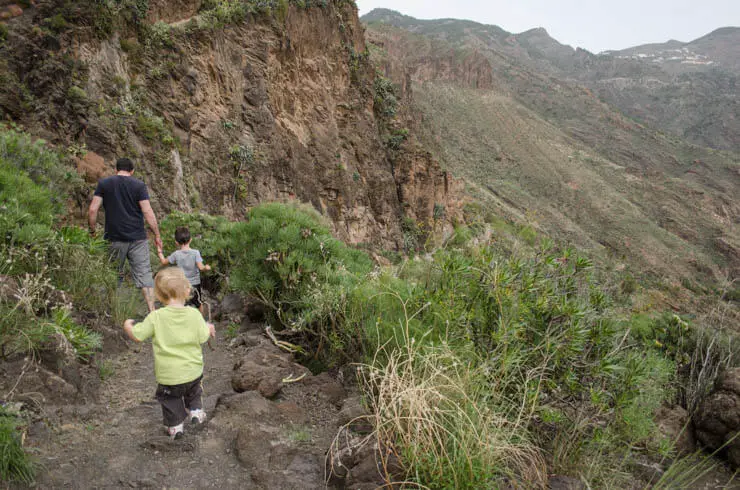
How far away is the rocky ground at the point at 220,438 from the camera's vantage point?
85.4 inches

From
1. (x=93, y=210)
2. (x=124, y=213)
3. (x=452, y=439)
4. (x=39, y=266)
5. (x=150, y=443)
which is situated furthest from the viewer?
(x=124, y=213)

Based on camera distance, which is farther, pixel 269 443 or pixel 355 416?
pixel 355 416

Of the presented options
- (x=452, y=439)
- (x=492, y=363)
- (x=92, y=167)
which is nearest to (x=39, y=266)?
(x=452, y=439)

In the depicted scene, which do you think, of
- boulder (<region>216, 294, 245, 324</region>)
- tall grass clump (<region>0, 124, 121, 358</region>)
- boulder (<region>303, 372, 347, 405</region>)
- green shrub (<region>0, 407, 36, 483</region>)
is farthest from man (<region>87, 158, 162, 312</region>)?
green shrub (<region>0, 407, 36, 483</region>)

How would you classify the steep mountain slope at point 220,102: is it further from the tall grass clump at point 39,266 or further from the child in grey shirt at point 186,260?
the child in grey shirt at point 186,260

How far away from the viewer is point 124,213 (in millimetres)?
4254

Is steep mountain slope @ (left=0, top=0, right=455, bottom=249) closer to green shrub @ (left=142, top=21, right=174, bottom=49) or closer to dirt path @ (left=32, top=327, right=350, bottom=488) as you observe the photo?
green shrub @ (left=142, top=21, right=174, bottom=49)

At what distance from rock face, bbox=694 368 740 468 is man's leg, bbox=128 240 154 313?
20.6 ft

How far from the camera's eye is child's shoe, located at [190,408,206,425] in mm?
2672

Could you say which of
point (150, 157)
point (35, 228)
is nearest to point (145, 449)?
point (35, 228)

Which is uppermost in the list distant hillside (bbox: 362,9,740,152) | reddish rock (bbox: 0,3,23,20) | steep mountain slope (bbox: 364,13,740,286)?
distant hillside (bbox: 362,9,740,152)

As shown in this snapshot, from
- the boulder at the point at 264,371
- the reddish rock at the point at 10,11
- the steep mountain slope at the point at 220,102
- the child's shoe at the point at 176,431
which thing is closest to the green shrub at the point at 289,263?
the boulder at the point at 264,371

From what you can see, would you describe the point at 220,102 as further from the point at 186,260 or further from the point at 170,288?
the point at 170,288

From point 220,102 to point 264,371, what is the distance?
11.8 m
